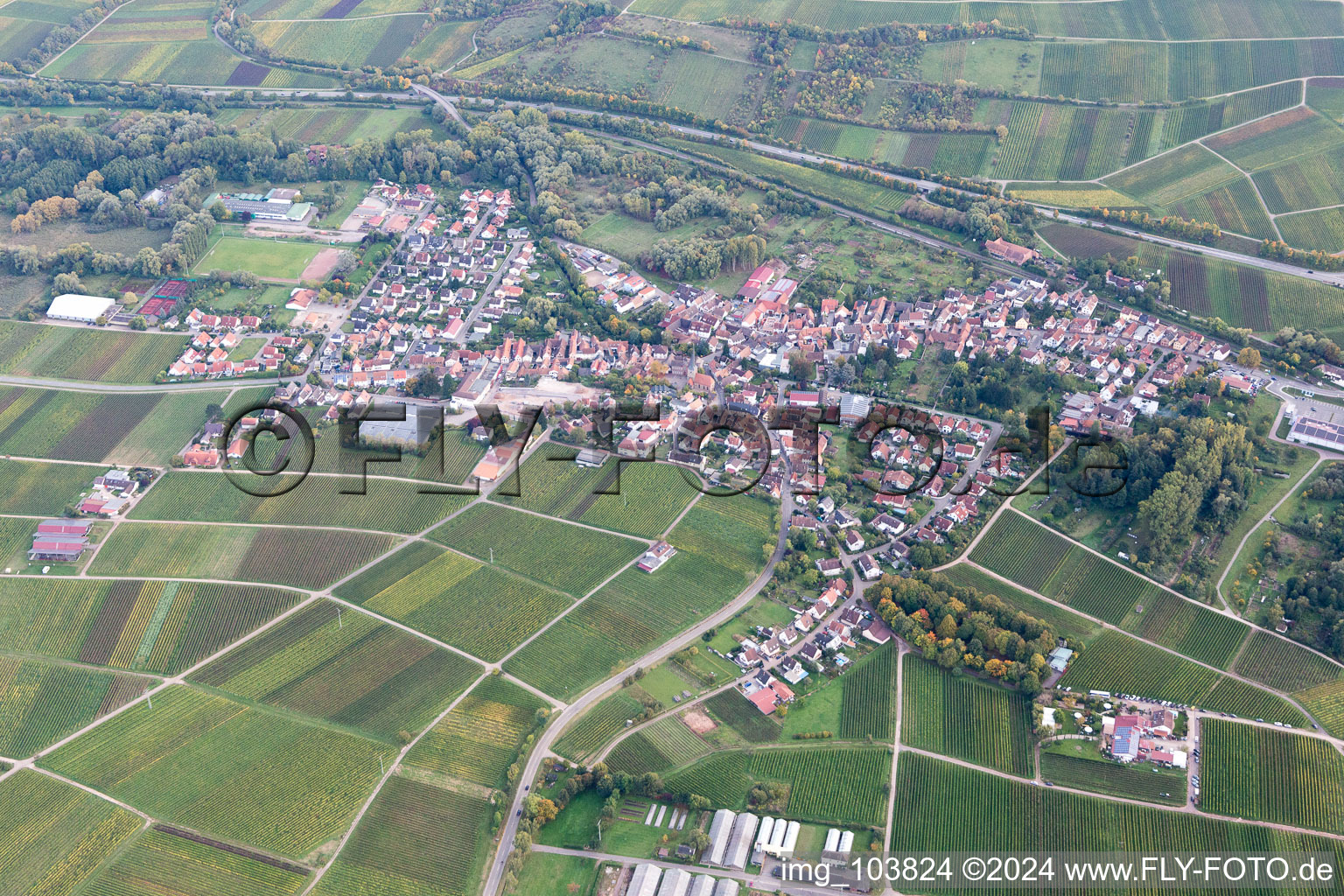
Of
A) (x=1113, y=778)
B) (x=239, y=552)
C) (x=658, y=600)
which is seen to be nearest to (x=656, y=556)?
(x=658, y=600)

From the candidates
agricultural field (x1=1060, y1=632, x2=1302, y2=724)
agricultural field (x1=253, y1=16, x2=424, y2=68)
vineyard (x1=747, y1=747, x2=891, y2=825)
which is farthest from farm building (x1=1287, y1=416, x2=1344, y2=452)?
agricultural field (x1=253, y1=16, x2=424, y2=68)

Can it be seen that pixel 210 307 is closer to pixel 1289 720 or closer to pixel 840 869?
pixel 840 869

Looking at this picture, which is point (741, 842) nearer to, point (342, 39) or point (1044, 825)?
point (1044, 825)

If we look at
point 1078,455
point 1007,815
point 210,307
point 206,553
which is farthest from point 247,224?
point 1007,815

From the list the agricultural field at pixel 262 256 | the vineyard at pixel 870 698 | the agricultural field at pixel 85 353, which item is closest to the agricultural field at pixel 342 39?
the agricultural field at pixel 262 256

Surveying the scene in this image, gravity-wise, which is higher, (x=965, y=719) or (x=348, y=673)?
(x=965, y=719)

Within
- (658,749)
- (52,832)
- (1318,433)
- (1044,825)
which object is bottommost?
(52,832)

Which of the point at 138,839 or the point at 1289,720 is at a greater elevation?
the point at 1289,720

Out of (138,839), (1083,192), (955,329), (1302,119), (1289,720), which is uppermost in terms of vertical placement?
(1302,119)

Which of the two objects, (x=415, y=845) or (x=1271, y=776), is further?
(x=1271, y=776)
